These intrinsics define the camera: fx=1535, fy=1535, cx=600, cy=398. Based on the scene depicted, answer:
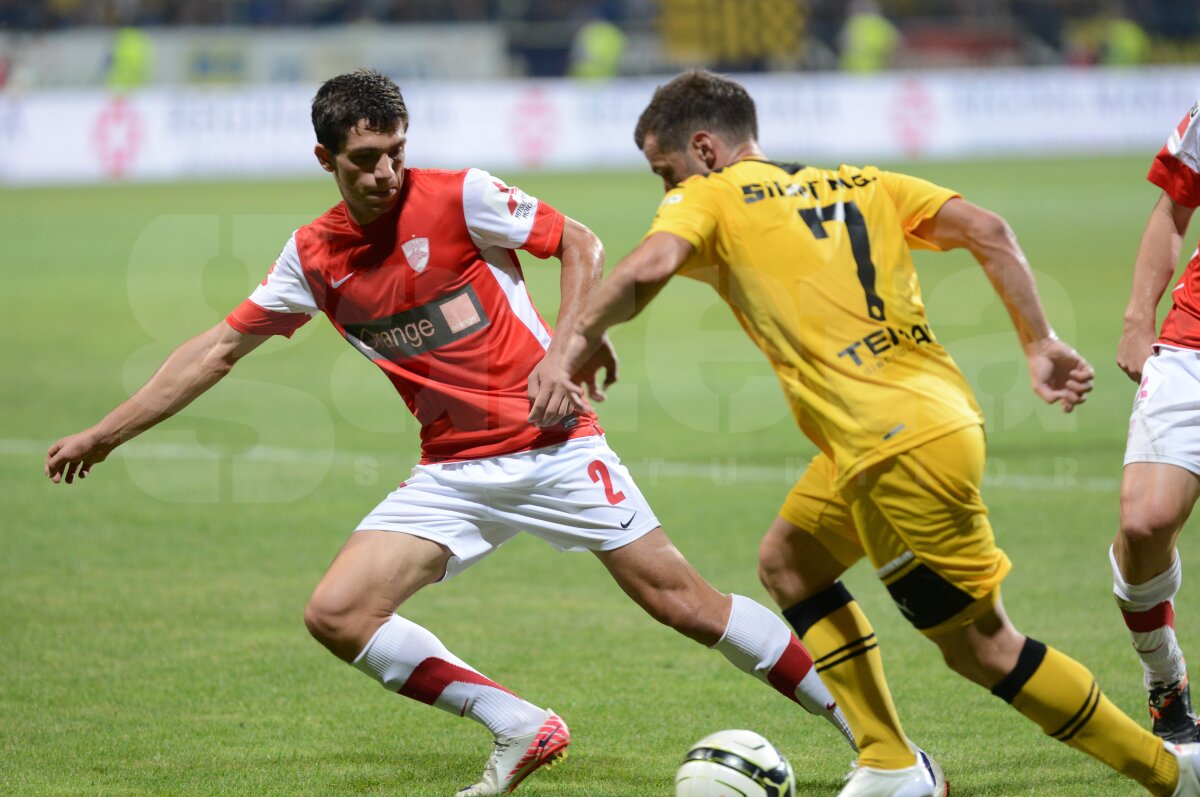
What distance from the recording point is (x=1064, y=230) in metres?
20.5

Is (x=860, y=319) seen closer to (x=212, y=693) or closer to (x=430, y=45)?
(x=212, y=693)

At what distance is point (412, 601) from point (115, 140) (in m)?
A: 24.7

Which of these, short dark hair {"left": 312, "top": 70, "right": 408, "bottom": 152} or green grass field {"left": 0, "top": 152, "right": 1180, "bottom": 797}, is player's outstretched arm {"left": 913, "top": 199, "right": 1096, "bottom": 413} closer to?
green grass field {"left": 0, "top": 152, "right": 1180, "bottom": 797}

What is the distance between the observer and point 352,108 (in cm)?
448

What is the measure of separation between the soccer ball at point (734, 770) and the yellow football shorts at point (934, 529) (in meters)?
0.60

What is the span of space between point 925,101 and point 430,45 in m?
10.9

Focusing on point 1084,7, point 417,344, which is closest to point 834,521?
point 417,344

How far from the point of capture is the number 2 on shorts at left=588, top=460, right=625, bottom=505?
15.2ft

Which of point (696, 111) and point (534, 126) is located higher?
point (696, 111)

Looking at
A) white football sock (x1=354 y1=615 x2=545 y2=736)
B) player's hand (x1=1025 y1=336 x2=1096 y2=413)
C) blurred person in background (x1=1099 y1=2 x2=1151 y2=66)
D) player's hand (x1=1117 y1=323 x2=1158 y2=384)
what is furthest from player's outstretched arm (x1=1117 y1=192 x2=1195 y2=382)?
blurred person in background (x1=1099 y1=2 x2=1151 y2=66)

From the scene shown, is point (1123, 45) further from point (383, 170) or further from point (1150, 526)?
point (383, 170)

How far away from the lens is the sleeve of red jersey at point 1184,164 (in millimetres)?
4855

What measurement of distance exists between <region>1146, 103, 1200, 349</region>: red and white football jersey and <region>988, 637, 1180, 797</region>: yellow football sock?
1.36 metres

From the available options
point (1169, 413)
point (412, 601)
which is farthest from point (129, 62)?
point (1169, 413)
